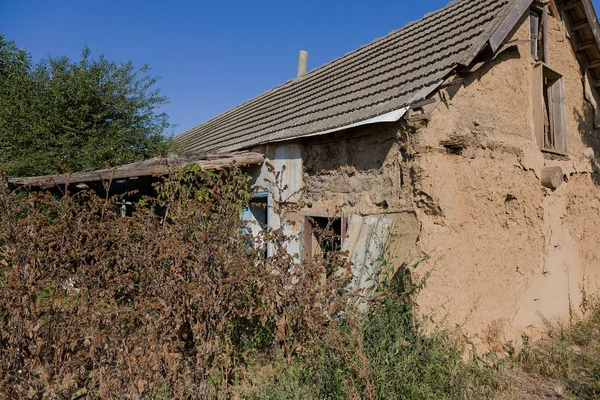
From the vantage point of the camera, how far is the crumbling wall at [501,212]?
425 centimetres

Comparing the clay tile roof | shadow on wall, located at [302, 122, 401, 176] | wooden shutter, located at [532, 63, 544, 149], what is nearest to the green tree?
the clay tile roof

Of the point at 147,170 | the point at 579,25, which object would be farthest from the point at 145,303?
the point at 579,25

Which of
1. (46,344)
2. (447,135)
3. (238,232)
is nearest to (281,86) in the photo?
(447,135)

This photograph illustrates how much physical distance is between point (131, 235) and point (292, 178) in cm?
276

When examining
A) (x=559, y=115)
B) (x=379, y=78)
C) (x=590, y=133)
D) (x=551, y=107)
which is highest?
(x=379, y=78)

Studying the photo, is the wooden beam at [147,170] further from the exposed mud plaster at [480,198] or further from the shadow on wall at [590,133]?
Answer: the shadow on wall at [590,133]

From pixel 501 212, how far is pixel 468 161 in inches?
34.5

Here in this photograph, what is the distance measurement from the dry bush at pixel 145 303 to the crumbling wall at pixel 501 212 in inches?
51.6

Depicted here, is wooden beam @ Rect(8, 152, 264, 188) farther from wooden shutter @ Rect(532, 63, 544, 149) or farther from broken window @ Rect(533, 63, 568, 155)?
broken window @ Rect(533, 63, 568, 155)

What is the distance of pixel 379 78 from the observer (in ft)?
19.5

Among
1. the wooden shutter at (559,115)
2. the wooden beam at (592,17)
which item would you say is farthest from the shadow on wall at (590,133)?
the wooden beam at (592,17)

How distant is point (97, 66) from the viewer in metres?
9.66

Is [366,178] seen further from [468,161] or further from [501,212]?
[501,212]

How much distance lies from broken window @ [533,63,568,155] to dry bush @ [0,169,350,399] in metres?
4.04
